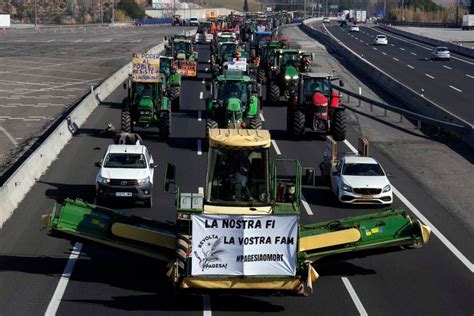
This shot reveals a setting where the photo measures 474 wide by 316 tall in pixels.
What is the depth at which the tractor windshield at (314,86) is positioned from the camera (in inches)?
1578

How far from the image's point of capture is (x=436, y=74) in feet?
232

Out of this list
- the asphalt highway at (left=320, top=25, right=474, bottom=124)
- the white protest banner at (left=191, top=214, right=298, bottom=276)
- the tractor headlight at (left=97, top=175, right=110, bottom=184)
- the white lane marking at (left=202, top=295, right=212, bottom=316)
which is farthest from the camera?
the asphalt highway at (left=320, top=25, right=474, bottom=124)

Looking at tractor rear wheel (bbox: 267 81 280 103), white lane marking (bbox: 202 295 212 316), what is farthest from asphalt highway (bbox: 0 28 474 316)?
tractor rear wheel (bbox: 267 81 280 103)

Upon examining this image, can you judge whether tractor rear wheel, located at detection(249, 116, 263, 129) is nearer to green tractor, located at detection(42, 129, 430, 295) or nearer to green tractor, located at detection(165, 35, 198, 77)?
green tractor, located at detection(42, 129, 430, 295)

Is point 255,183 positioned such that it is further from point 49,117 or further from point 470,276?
point 49,117

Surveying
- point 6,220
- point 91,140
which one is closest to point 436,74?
point 91,140

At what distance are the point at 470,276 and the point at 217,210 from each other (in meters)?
6.28

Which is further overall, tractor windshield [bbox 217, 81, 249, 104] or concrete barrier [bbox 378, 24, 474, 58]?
concrete barrier [bbox 378, 24, 474, 58]

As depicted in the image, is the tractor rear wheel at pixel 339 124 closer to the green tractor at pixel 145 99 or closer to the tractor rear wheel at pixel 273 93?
the green tractor at pixel 145 99

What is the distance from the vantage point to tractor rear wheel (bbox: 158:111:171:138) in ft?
128

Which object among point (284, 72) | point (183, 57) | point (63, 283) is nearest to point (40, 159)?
point (63, 283)

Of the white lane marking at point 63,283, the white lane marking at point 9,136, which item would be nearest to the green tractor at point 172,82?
the white lane marking at point 9,136

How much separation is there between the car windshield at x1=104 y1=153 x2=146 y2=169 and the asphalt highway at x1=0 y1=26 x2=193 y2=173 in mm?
6221

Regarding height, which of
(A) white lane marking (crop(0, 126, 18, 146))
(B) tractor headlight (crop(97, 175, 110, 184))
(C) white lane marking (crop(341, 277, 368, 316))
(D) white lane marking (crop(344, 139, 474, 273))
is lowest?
(A) white lane marking (crop(0, 126, 18, 146))
